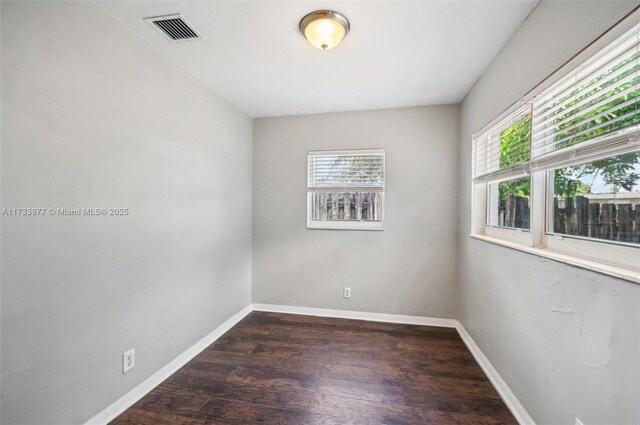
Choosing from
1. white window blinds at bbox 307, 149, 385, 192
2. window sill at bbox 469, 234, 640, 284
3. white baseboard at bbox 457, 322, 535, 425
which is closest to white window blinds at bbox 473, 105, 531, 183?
window sill at bbox 469, 234, 640, 284

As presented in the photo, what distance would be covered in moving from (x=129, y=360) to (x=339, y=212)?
7.82 ft

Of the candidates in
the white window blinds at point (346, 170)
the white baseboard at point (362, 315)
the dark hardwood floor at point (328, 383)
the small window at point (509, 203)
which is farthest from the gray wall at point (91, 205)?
the small window at point (509, 203)

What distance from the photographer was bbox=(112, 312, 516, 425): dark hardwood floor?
5.69 feet

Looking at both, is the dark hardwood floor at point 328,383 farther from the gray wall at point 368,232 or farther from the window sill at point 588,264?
the window sill at point 588,264

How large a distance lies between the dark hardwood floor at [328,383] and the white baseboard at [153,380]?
0.15 feet

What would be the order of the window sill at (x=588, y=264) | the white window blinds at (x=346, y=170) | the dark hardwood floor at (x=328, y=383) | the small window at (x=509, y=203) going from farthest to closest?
the white window blinds at (x=346, y=170)
the small window at (x=509, y=203)
the dark hardwood floor at (x=328, y=383)
the window sill at (x=588, y=264)

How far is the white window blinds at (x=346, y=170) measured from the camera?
3229 millimetres

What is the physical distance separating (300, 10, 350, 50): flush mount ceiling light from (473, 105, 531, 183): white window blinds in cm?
125

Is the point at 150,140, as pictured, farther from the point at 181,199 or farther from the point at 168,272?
the point at 168,272

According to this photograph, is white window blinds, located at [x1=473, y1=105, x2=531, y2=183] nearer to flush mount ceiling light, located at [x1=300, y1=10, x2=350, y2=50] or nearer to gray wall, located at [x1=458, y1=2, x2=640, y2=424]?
gray wall, located at [x1=458, y1=2, x2=640, y2=424]

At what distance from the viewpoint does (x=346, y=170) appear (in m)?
3.32

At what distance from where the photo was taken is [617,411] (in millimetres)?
1020

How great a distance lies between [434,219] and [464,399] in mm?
1713

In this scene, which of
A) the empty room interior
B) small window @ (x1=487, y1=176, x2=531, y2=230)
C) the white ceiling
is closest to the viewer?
the empty room interior
